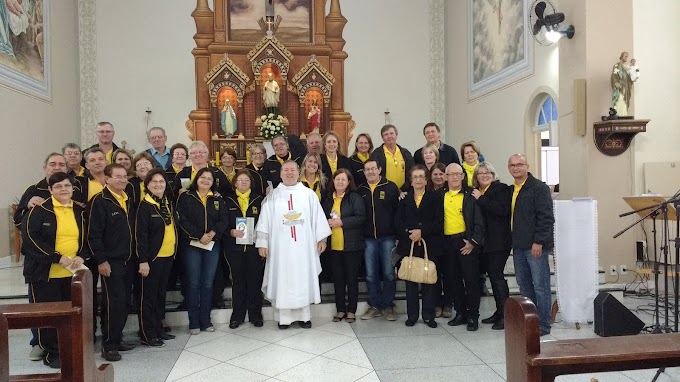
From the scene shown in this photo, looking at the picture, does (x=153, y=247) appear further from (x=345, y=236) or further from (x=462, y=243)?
(x=462, y=243)

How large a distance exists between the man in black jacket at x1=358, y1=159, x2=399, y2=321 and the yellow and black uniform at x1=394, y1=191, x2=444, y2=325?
0.46 feet

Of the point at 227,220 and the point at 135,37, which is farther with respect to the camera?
the point at 135,37

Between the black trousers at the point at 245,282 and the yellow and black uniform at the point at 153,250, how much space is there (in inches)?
27.7

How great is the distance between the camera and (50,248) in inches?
169

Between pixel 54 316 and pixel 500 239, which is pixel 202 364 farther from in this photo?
pixel 500 239

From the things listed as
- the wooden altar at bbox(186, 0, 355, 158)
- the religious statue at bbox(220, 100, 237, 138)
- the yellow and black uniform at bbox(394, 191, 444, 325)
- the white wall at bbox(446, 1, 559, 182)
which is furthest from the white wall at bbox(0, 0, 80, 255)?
the white wall at bbox(446, 1, 559, 182)

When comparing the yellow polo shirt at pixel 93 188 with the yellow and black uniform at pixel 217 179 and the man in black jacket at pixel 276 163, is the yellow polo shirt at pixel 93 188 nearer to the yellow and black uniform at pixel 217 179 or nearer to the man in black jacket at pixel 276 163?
the yellow and black uniform at pixel 217 179

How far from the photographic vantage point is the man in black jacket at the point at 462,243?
5.33 meters

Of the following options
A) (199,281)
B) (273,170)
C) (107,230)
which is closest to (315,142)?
(273,170)

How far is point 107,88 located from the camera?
39.4ft

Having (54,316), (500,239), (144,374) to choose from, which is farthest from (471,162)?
(54,316)

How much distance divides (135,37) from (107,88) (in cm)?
133

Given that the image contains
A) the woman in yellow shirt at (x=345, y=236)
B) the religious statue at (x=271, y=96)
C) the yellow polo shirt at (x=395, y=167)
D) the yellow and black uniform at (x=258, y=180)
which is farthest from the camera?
the religious statue at (x=271, y=96)

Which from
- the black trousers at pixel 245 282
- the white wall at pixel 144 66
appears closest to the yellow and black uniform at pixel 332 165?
the black trousers at pixel 245 282
